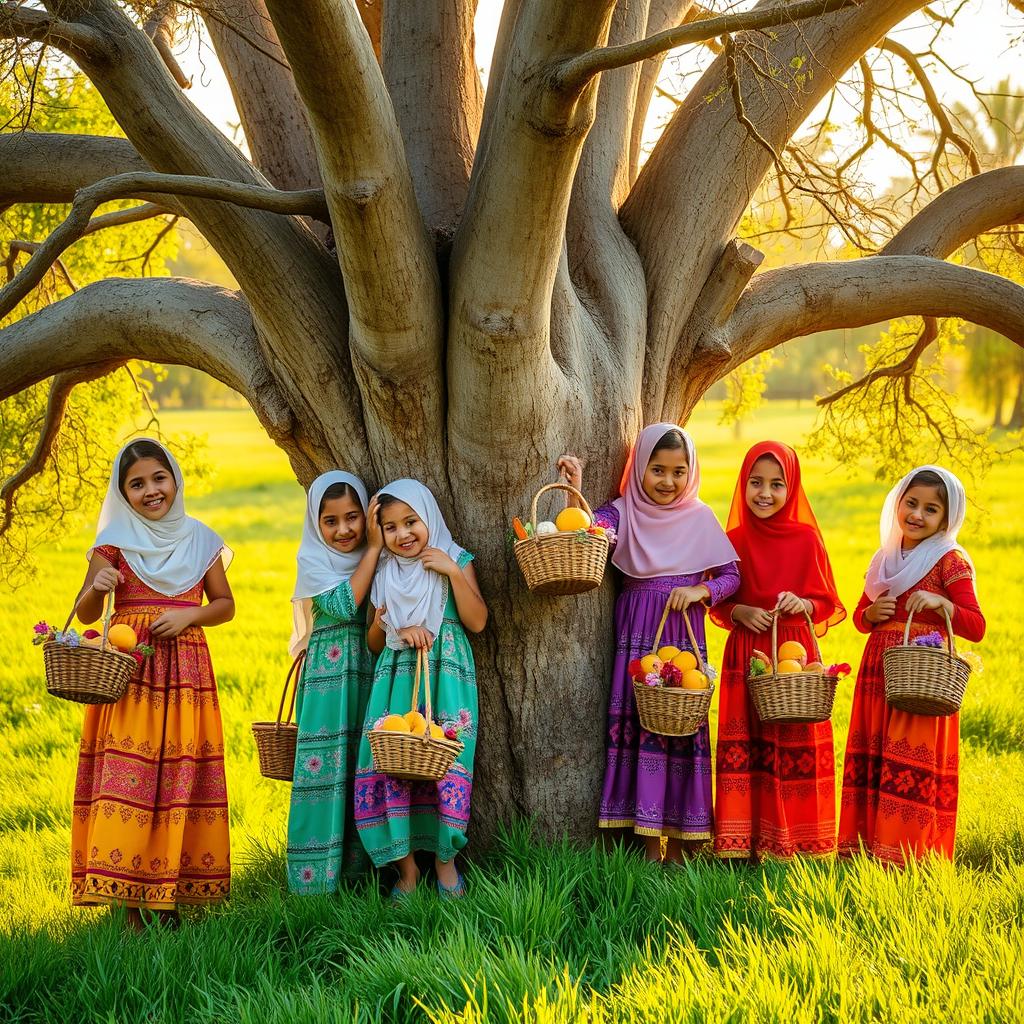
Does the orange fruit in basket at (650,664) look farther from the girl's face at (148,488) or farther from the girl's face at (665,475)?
the girl's face at (148,488)

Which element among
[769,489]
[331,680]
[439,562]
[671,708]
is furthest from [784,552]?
[331,680]

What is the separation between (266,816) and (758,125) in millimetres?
4571

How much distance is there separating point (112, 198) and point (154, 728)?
228 cm

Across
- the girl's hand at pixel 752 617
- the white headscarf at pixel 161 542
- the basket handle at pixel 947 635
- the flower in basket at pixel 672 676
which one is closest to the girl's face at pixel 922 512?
the basket handle at pixel 947 635

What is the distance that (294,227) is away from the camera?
14.5ft

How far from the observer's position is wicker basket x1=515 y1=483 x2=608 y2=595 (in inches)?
157

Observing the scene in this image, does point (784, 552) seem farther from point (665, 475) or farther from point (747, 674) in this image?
point (665, 475)

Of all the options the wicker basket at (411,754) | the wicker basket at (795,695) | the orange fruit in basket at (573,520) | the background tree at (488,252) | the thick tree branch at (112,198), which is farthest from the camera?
the wicker basket at (795,695)

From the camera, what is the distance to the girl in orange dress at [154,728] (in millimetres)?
4516

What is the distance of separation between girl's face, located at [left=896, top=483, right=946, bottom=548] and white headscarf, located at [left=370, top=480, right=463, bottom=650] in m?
2.06

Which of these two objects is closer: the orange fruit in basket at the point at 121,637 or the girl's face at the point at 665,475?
the orange fruit in basket at the point at 121,637

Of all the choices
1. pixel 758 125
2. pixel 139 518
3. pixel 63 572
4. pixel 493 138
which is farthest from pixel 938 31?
pixel 63 572

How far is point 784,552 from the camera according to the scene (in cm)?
493

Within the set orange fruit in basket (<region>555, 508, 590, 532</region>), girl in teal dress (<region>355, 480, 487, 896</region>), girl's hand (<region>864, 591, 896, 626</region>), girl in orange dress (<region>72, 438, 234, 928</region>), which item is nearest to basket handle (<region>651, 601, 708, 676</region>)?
orange fruit in basket (<region>555, 508, 590, 532</region>)
